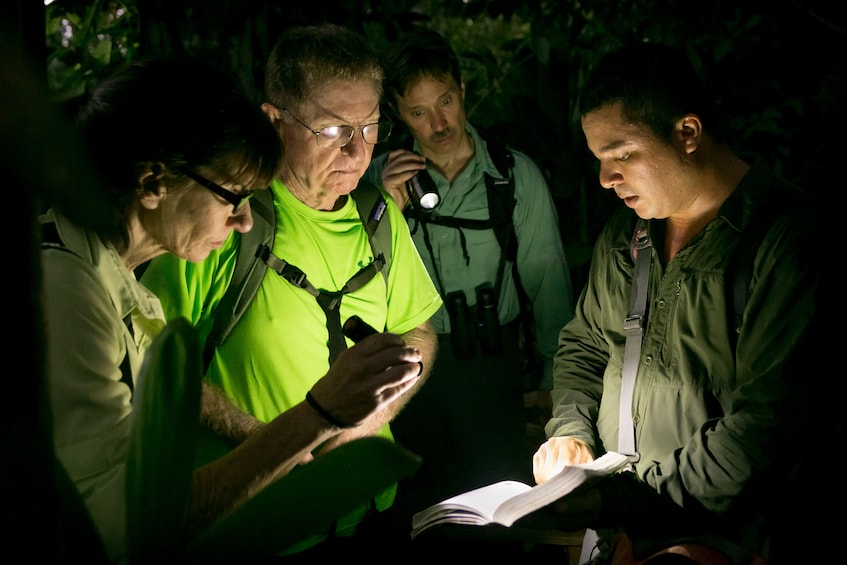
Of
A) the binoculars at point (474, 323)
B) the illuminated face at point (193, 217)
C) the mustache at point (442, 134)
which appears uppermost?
the illuminated face at point (193, 217)

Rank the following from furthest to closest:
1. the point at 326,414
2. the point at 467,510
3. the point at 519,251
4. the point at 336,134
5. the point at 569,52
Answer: the point at 569,52, the point at 519,251, the point at 336,134, the point at 467,510, the point at 326,414

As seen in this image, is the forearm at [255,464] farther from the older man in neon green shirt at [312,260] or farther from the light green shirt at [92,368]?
the older man in neon green shirt at [312,260]

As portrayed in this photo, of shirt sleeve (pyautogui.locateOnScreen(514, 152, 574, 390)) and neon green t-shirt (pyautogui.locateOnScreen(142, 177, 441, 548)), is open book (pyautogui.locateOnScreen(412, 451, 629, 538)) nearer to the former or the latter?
neon green t-shirt (pyautogui.locateOnScreen(142, 177, 441, 548))

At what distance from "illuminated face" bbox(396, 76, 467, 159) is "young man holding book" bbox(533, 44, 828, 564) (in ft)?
3.54

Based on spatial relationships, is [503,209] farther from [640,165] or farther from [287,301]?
[287,301]

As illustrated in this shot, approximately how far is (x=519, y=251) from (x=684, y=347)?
1.37m

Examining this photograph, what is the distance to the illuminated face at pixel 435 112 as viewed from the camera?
3404 mm

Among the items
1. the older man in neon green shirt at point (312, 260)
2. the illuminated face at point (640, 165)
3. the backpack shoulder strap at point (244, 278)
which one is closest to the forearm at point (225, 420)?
the older man in neon green shirt at point (312, 260)

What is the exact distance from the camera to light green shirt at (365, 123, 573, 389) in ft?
11.1

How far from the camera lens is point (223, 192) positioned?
170cm

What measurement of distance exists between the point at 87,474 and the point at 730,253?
165 cm

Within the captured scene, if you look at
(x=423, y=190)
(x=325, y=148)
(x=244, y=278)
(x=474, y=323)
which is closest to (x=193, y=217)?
(x=244, y=278)

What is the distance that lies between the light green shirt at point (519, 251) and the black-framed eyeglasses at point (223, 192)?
1.64m

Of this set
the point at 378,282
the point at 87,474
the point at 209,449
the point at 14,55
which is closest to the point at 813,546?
the point at 378,282
